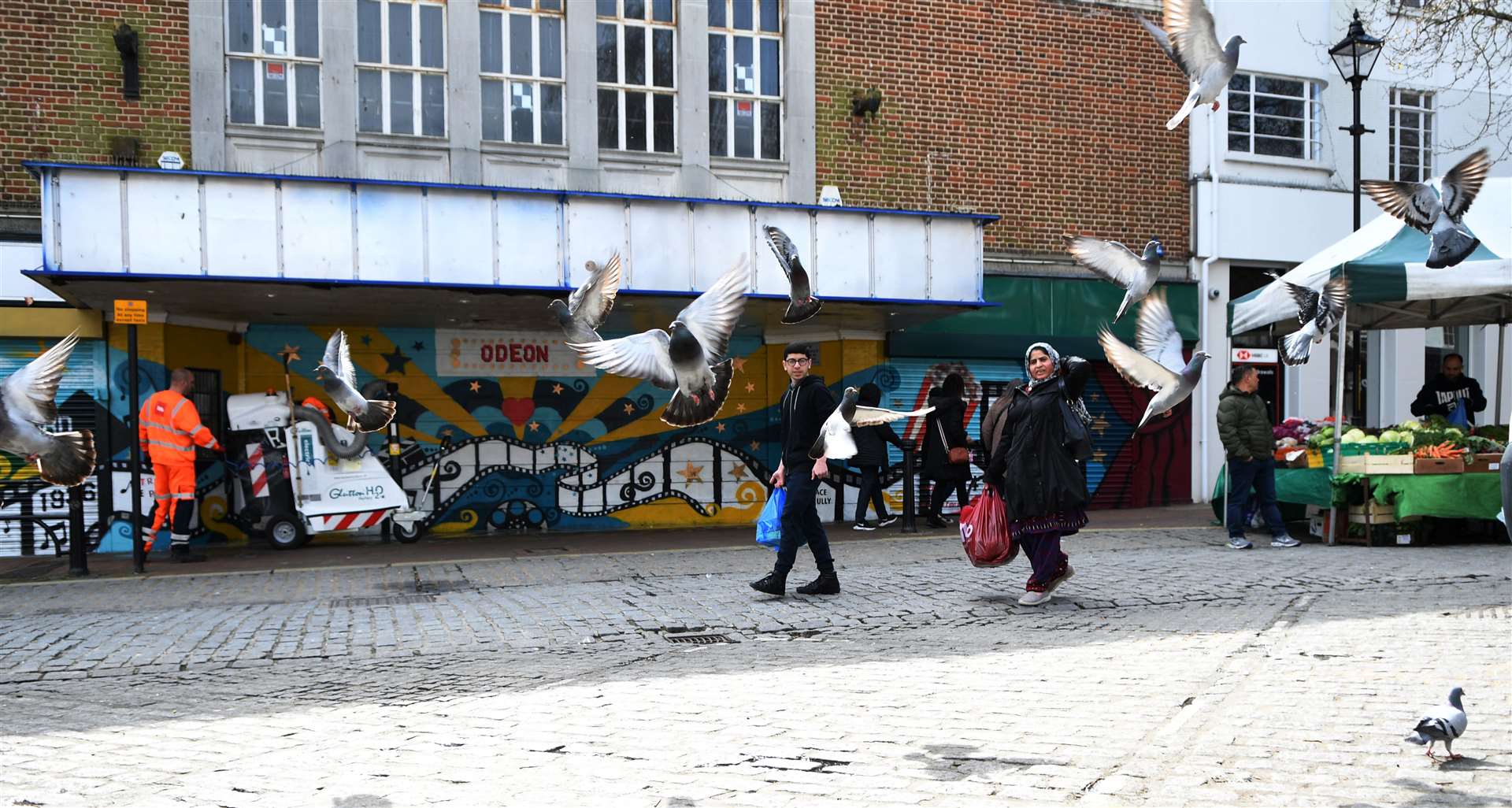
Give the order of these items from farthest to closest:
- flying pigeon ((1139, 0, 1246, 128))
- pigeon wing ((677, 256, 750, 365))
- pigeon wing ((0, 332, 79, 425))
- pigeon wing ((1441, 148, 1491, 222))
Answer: pigeon wing ((1441, 148, 1491, 222)), pigeon wing ((677, 256, 750, 365)), pigeon wing ((0, 332, 79, 425)), flying pigeon ((1139, 0, 1246, 128))

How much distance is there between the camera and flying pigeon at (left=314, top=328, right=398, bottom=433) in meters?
8.53

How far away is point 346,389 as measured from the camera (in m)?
9.07

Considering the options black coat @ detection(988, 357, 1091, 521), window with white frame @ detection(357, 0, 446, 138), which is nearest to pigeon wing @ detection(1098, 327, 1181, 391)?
black coat @ detection(988, 357, 1091, 521)

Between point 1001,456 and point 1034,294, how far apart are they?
8.91 meters

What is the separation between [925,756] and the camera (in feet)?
14.7

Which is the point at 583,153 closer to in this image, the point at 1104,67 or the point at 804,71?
the point at 804,71

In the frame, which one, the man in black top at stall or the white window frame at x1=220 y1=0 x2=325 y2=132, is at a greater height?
the white window frame at x1=220 y1=0 x2=325 y2=132

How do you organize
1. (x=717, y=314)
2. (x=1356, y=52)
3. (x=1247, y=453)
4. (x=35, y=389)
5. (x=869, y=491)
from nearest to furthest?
1. (x=35, y=389)
2. (x=717, y=314)
3. (x=1247, y=453)
4. (x=1356, y=52)
5. (x=869, y=491)

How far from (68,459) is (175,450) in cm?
497

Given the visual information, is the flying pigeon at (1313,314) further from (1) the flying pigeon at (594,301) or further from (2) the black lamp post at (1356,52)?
(1) the flying pigeon at (594,301)

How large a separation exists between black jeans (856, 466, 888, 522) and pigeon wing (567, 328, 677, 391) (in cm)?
728

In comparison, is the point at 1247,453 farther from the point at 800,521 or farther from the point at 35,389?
the point at 35,389

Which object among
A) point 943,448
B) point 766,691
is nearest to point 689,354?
point 766,691

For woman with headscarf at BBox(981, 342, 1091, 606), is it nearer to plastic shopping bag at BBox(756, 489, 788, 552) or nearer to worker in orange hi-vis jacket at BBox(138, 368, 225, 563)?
plastic shopping bag at BBox(756, 489, 788, 552)
